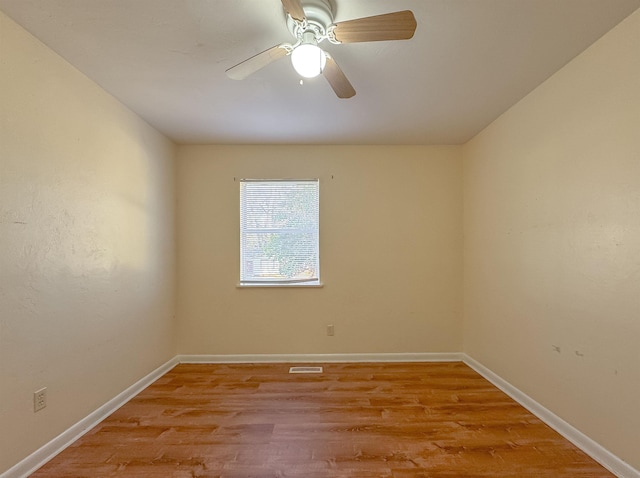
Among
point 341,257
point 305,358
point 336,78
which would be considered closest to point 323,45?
point 336,78

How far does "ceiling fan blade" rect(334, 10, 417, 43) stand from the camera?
53.0 inches

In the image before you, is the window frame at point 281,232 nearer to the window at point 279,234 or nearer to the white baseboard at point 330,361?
the window at point 279,234

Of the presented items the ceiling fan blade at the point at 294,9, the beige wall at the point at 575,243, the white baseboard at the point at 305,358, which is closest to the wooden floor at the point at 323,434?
the beige wall at the point at 575,243

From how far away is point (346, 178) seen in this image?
3611 millimetres

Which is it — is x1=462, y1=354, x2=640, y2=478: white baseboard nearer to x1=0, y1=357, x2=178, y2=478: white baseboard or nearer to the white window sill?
the white window sill

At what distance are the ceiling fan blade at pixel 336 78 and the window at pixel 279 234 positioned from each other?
1.67 metres

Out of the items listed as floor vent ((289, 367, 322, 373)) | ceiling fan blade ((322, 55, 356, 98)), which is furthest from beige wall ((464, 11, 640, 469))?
floor vent ((289, 367, 322, 373))

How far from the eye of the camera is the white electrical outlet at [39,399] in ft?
→ 5.87

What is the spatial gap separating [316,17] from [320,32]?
7cm

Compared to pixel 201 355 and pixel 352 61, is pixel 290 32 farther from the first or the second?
pixel 201 355

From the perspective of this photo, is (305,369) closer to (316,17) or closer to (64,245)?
(64,245)

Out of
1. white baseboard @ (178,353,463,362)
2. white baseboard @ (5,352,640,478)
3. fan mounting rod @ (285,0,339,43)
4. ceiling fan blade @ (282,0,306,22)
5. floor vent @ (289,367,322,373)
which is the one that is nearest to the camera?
ceiling fan blade @ (282,0,306,22)

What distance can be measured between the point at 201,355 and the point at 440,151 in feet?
11.5

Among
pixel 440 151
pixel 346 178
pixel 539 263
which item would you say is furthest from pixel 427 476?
pixel 440 151
